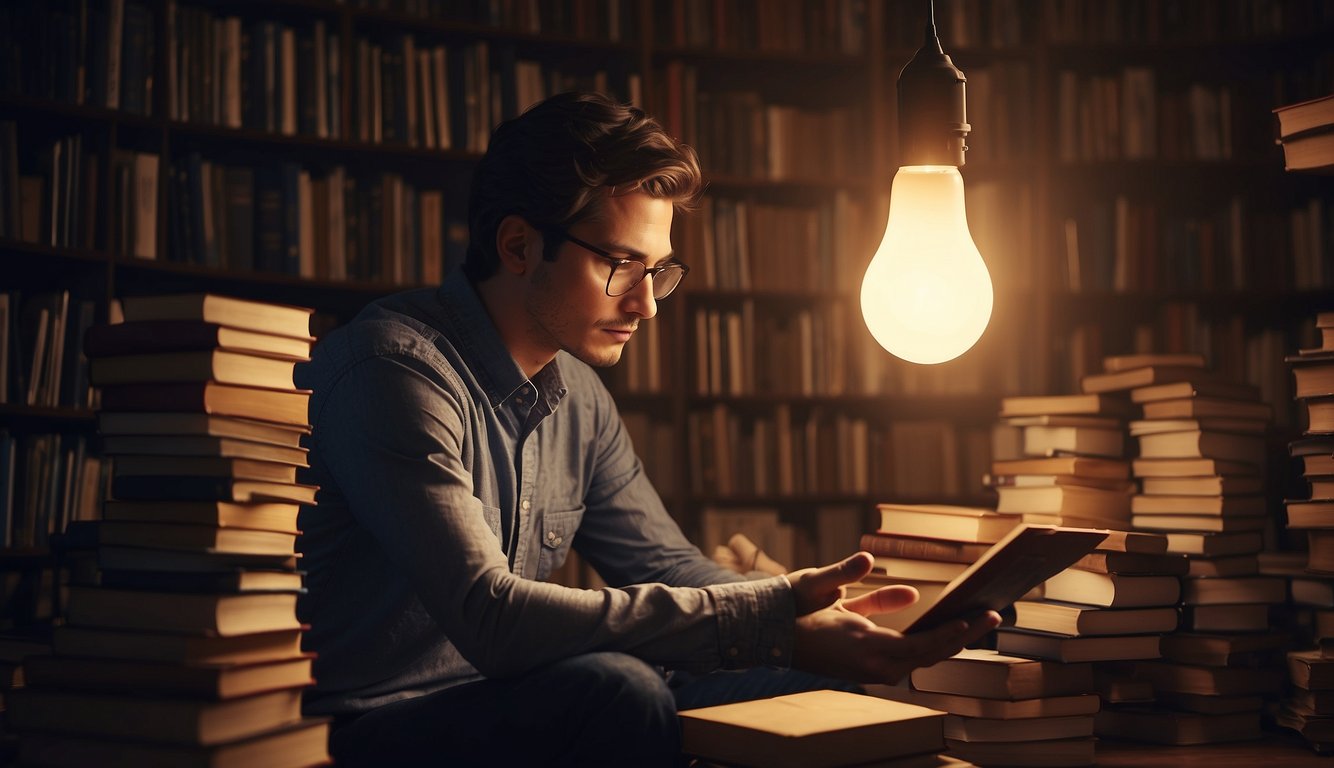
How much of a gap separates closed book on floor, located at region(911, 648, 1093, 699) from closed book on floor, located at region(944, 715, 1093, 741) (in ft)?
0.12

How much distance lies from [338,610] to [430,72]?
225cm

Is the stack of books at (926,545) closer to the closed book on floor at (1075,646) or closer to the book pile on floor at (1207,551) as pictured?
the closed book on floor at (1075,646)

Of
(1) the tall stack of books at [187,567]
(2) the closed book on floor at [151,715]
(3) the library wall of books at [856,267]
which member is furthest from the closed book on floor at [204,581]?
(3) the library wall of books at [856,267]

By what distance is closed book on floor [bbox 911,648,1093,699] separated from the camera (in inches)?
68.9

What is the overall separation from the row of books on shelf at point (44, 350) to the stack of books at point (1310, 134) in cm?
265

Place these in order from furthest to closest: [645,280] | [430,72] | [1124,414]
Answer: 1. [430,72]
2. [1124,414]
3. [645,280]

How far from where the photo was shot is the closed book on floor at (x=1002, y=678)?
1.75m

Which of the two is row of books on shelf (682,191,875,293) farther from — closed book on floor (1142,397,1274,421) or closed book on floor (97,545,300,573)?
closed book on floor (97,545,300,573)

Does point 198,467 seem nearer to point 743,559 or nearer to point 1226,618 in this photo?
point 743,559

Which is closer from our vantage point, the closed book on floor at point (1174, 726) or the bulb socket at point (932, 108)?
the bulb socket at point (932, 108)

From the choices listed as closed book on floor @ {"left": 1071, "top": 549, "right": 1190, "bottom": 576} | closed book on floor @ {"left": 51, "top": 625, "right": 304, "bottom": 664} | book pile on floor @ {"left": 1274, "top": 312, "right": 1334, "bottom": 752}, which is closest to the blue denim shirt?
closed book on floor @ {"left": 51, "top": 625, "right": 304, "bottom": 664}

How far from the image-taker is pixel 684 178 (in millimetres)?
1876

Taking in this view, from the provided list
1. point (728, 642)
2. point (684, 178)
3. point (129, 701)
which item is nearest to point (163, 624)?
point (129, 701)

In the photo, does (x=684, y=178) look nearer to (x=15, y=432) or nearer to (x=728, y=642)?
(x=728, y=642)
